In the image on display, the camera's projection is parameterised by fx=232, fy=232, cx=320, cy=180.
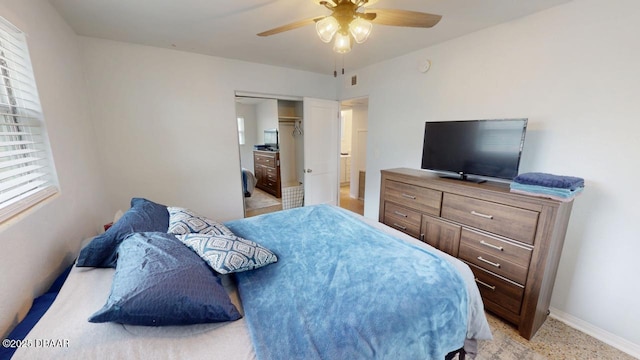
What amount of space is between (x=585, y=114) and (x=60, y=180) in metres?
3.70

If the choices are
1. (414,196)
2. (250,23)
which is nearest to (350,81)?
(250,23)

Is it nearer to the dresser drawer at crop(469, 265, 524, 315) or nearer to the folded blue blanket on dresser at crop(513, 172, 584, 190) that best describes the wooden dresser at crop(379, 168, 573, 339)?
the dresser drawer at crop(469, 265, 524, 315)

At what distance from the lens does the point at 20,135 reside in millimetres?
1292

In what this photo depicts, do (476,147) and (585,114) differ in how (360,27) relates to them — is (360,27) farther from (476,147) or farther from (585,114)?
(585,114)

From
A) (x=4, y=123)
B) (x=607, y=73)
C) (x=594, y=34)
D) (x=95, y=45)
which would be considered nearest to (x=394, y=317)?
(x=4, y=123)

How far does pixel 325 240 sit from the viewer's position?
1648 mm

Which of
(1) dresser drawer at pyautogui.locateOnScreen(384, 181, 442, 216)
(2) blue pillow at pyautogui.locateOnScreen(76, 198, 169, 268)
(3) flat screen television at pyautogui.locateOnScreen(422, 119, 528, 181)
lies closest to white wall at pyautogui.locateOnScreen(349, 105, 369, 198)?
(1) dresser drawer at pyautogui.locateOnScreen(384, 181, 442, 216)

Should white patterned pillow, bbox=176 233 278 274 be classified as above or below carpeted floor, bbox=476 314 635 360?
above

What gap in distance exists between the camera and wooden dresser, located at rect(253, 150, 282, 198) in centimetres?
476

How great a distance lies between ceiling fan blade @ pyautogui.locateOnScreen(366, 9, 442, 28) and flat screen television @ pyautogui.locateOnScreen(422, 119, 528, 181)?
1007 millimetres

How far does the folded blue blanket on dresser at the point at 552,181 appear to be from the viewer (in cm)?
146

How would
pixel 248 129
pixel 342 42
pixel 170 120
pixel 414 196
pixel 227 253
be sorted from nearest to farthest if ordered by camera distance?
pixel 227 253 < pixel 342 42 < pixel 414 196 < pixel 170 120 < pixel 248 129

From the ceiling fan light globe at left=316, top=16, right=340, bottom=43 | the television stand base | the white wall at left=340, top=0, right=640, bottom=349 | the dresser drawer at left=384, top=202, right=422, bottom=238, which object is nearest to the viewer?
the ceiling fan light globe at left=316, top=16, right=340, bottom=43

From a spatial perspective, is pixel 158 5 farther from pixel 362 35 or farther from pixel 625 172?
pixel 625 172
